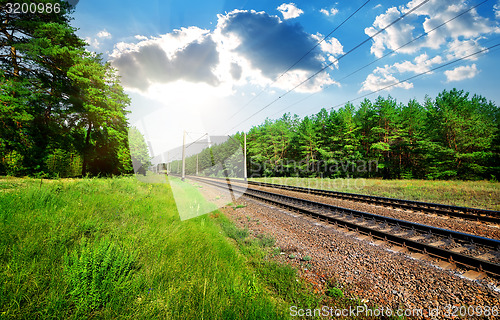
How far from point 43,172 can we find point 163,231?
18849mm

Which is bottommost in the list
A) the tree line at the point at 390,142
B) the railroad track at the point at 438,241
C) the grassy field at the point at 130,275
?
the railroad track at the point at 438,241

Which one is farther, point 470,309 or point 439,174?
point 439,174

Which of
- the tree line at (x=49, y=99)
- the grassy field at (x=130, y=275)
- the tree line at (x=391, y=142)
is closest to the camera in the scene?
the grassy field at (x=130, y=275)

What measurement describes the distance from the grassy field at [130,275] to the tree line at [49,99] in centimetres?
1326

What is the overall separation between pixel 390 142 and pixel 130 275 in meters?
42.0

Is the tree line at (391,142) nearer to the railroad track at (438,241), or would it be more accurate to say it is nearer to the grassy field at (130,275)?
the railroad track at (438,241)

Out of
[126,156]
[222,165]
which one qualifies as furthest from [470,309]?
[222,165]

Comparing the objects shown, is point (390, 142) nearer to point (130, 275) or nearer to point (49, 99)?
point (130, 275)

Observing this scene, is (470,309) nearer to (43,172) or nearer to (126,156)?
(43,172)

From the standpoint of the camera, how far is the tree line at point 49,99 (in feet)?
43.3

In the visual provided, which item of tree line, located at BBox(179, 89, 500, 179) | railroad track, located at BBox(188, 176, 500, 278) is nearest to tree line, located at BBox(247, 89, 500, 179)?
tree line, located at BBox(179, 89, 500, 179)

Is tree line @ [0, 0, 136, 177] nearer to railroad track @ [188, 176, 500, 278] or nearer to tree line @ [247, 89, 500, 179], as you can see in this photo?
railroad track @ [188, 176, 500, 278]

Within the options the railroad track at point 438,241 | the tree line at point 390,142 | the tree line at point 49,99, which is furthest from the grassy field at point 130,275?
the tree line at point 390,142

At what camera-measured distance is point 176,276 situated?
135 inches
